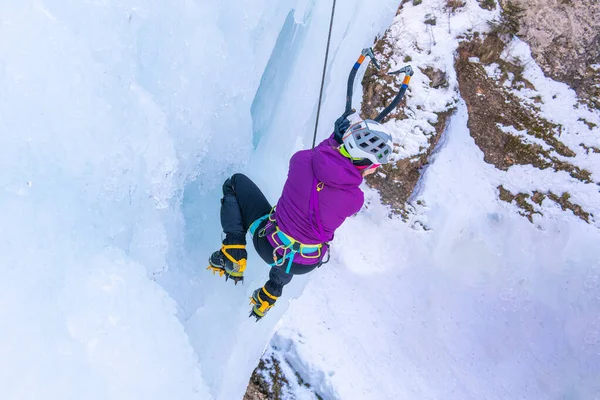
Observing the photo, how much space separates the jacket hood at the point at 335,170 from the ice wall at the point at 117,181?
27.4 inches

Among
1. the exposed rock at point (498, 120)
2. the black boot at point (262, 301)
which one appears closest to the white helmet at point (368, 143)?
the black boot at point (262, 301)

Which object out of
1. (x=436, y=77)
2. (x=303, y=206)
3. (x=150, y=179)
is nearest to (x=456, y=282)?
(x=436, y=77)

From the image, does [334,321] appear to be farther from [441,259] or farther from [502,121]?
[502,121]

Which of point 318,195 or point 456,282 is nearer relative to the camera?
point 318,195

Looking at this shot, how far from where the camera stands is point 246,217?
2672mm

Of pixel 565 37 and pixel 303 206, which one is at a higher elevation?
pixel 565 37

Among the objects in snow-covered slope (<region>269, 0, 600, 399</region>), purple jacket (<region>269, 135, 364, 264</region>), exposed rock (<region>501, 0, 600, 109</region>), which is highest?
exposed rock (<region>501, 0, 600, 109</region>)

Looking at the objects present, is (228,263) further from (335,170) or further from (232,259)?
(335,170)

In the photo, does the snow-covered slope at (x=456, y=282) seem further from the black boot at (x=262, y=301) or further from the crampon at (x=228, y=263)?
the crampon at (x=228, y=263)

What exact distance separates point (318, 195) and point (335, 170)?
18cm

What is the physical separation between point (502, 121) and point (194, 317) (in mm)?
6154

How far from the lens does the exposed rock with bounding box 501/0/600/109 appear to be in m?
6.79

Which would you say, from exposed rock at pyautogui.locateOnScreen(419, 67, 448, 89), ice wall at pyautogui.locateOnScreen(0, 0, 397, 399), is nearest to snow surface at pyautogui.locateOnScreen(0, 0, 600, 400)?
ice wall at pyautogui.locateOnScreen(0, 0, 397, 399)

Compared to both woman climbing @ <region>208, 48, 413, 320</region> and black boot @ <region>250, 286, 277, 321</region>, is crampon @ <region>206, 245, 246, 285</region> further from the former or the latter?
black boot @ <region>250, 286, 277, 321</region>
